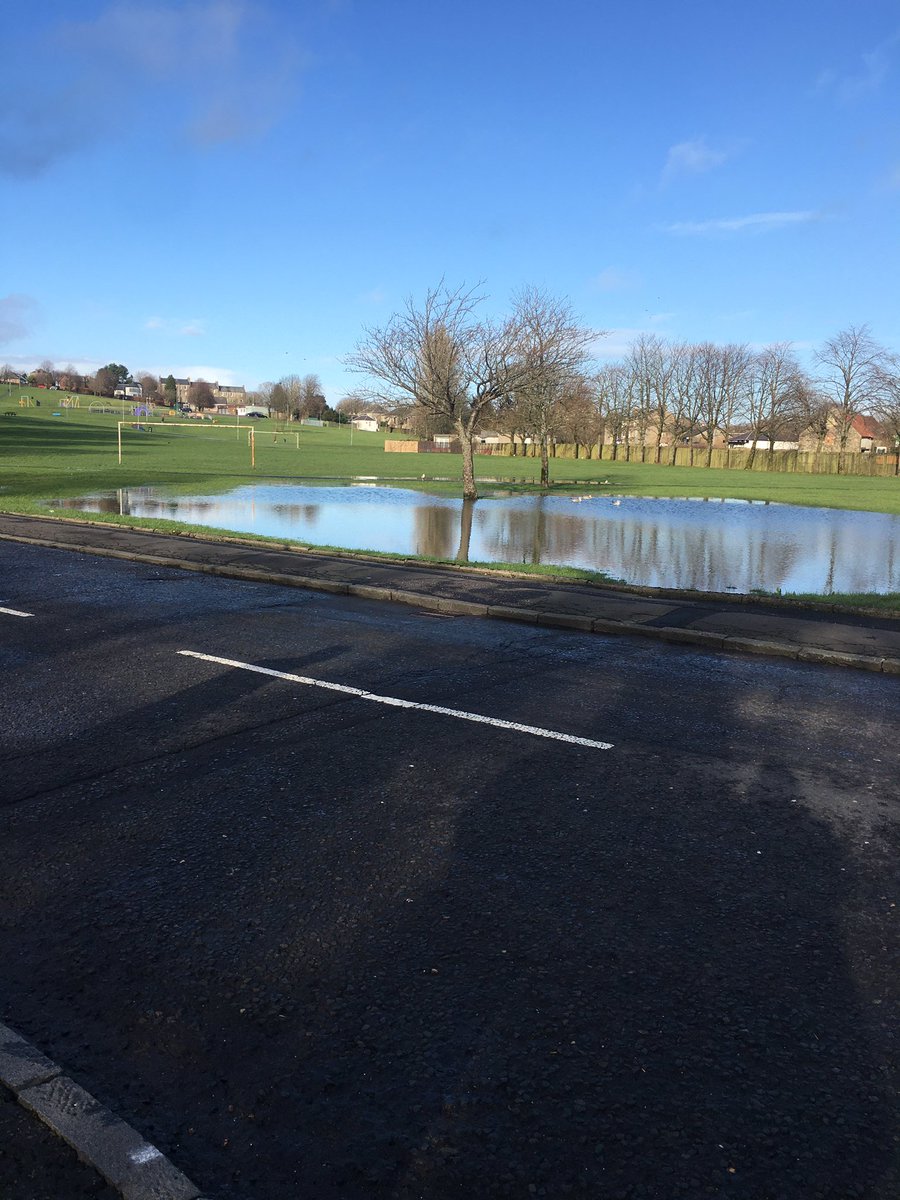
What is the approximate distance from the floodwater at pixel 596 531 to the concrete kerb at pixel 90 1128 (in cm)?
1312

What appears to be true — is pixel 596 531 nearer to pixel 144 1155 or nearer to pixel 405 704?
pixel 405 704

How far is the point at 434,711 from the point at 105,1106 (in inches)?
165

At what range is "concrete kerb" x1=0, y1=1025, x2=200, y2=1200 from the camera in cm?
240

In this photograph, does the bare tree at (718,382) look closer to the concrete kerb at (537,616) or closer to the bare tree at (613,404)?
the bare tree at (613,404)

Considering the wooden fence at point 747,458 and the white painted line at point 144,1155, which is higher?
the wooden fence at point 747,458

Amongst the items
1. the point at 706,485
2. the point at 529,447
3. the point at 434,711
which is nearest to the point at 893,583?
the point at 434,711

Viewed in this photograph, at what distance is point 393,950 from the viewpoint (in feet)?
11.6

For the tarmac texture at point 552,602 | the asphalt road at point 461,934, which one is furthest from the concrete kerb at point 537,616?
the asphalt road at point 461,934

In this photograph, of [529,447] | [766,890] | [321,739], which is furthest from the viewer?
[529,447]

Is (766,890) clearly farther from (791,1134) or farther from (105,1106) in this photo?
(105,1106)

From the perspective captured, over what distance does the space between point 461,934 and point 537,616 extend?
281 inches

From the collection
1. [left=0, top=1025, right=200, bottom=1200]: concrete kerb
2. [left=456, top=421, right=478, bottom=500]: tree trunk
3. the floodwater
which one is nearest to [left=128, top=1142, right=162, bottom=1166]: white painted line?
[left=0, top=1025, right=200, bottom=1200]: concrete kerb

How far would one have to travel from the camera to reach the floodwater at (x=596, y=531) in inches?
693

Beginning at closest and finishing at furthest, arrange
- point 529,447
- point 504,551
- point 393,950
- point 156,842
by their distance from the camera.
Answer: point 393,950 < point 156,842 < point 504,551 < point 529,447
